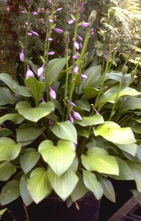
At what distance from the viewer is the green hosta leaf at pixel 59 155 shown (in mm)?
901

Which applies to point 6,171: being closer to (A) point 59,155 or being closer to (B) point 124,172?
(A) point 59,155

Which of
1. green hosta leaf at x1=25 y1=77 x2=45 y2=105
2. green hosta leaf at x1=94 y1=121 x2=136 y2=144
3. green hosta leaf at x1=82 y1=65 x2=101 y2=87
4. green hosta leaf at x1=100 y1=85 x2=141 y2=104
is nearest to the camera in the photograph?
green hosta leaf at x1=94 y1=121 x2=136 y2=144

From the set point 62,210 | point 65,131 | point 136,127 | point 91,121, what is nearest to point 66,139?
point 65,131

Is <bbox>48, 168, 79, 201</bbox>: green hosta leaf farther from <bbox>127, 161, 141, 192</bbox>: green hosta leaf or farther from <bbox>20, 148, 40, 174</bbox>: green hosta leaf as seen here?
<bbox>127, 161, 141, 192</bbox>: green hosta leaf

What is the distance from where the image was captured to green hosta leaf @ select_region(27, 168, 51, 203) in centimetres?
92

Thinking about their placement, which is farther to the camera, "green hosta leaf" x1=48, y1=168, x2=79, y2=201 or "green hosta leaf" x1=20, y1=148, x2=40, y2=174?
"green hosta leaf" x1=20, y1=148, x2=40, y2=174

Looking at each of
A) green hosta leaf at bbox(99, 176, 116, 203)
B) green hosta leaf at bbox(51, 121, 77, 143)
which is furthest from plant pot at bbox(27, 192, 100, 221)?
green hosta leaf at bbox(51, 121, 77, 143)

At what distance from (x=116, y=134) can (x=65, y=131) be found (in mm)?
228

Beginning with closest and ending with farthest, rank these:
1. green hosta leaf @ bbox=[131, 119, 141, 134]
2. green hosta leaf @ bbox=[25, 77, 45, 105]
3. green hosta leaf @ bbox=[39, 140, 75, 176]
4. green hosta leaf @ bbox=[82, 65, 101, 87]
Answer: green hosta leaf @ bbox=[39, 140, 75, 176] → green hosta leaf @ bbox=[25, 77, 45, 105] → green hosta leaf @ bbox=[131, 119, 141, 134] → green hosta leaf @ bbox=[82, 65, 101, 87]

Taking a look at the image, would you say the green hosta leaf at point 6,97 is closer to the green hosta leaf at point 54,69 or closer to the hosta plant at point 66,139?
the hosta plant at point 66,139

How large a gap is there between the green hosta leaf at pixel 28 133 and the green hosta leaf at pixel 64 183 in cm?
22

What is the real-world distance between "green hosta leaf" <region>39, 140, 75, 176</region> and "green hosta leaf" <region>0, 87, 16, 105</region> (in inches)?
14.9

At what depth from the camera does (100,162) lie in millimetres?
1050

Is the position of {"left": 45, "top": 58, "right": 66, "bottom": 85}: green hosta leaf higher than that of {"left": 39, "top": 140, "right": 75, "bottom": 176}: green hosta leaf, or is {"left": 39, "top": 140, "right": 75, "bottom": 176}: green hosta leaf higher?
{"left": 45, "top": 58, "right": 66, "bottom": 85}: green hosta leaf
